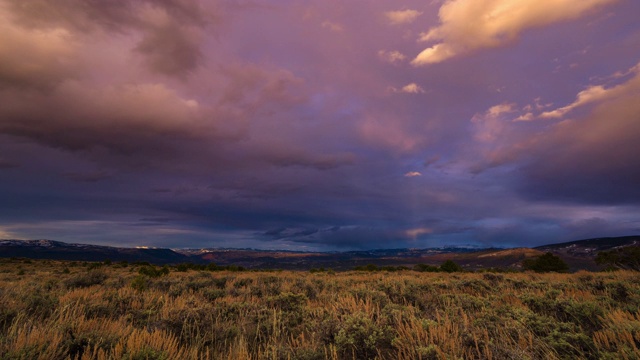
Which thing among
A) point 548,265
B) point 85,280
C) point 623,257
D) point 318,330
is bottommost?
point 548,265

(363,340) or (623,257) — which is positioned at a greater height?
(363,340)

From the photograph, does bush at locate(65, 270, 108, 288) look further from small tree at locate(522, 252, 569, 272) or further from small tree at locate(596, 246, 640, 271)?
small tree at locate(596, 246, 640, 271)

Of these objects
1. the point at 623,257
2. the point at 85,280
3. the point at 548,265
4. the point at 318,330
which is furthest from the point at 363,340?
the point at 623,257

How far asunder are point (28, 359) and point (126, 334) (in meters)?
1.50

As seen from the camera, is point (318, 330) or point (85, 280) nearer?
point (318, 330)

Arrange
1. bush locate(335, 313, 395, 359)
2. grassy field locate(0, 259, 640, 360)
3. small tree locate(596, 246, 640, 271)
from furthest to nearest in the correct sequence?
small tree locate(596, 246, 640, 271) < bush locate(335, 313, 395, 359) < grassy field locate(0, 259, 640, 360)

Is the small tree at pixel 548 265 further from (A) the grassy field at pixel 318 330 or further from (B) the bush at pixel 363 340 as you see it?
(B) the bush at pixel 363 340

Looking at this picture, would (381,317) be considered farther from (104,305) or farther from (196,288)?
(196,288)

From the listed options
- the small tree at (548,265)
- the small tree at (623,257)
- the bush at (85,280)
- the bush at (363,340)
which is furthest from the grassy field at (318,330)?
the small tree at (623,257)

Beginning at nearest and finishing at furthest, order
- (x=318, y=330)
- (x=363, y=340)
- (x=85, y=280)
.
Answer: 1. (x=363, y=340)
2. (x=318, y=330)
3. (x=85, y=280)

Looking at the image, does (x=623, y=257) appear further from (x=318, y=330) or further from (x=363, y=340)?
(x=318, y=330)

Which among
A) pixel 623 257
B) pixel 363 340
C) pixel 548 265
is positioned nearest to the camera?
pixel 363 340

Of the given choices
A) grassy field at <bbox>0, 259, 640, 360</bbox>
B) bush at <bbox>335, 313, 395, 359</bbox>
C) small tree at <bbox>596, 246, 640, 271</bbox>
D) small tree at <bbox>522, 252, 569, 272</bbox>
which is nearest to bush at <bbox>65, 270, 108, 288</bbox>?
grassy field at <bbox>0, 259, 640, 360</bbox>

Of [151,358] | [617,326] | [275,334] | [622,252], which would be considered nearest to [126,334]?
[151,358]
